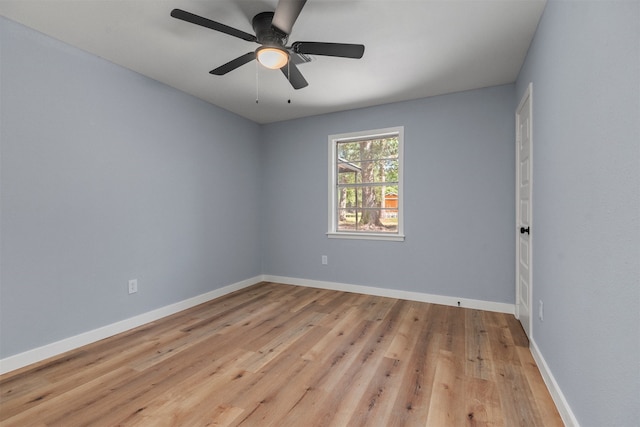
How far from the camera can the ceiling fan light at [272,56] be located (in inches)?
75.7

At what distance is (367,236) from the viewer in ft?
13.1

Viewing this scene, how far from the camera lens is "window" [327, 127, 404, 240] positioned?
3.91 metres

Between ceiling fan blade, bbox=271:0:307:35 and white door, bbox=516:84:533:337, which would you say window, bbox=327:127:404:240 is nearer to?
white door, bbox=516:84:533:337

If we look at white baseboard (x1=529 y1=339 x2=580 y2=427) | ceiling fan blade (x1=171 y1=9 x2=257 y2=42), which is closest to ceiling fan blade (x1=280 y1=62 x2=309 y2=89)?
ceiling fan blade (x1=171 y1=9 x2=257 y2=42)

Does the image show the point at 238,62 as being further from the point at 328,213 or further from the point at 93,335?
the point at 93,335

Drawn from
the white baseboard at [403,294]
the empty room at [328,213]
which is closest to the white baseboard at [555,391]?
the empty room at [328,213]

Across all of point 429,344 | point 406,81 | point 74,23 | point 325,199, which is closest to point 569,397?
point 429,344

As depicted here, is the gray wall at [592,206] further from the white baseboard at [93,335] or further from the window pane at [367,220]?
the white baseboard at [93,335]

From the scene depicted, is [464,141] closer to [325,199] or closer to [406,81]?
[406,81]

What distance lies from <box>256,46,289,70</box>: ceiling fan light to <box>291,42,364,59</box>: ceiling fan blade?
0.11m

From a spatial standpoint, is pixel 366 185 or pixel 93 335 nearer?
pixel 93 335

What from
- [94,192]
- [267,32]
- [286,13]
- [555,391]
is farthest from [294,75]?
[555,391]

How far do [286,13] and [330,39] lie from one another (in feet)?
2.77

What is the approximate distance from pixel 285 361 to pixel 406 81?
2.91 metres
